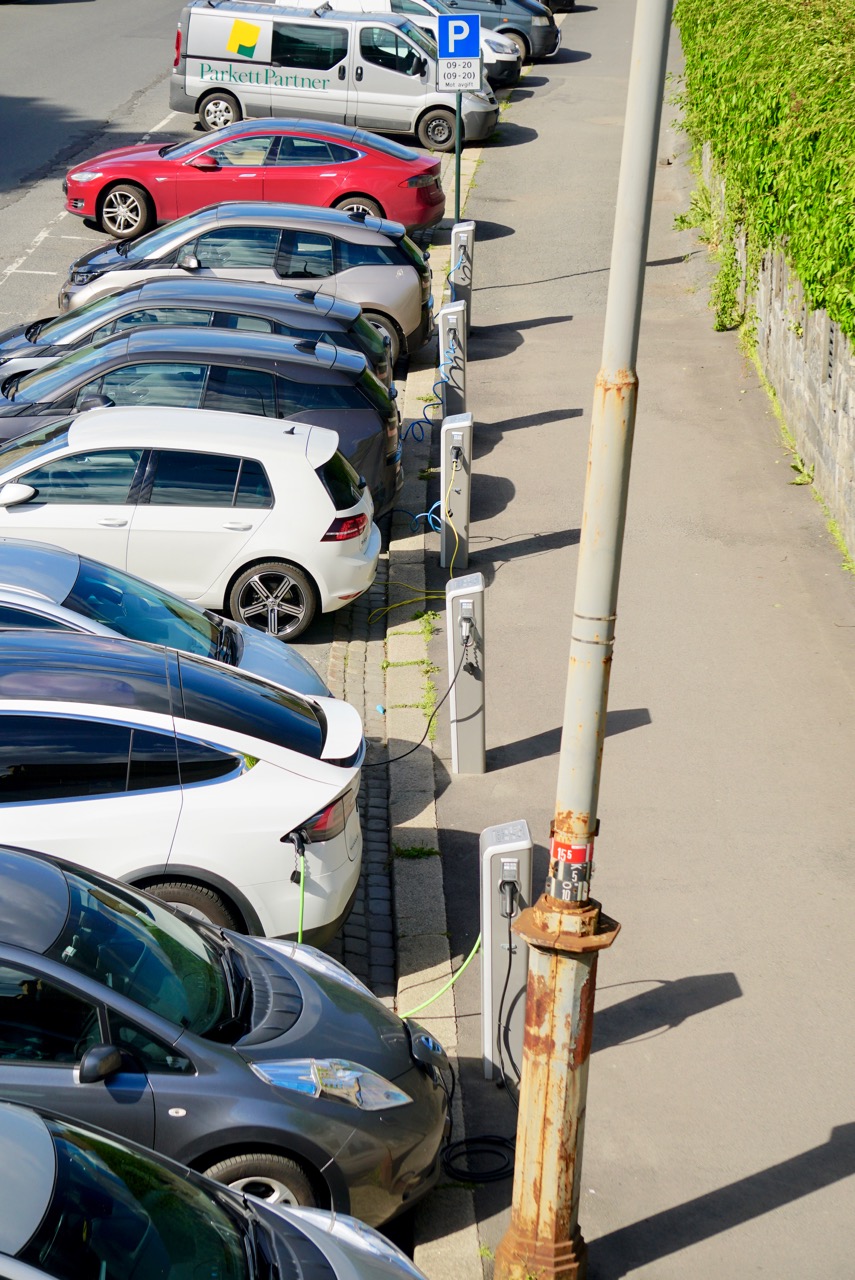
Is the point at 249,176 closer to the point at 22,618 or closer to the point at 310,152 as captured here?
the point at 310,152

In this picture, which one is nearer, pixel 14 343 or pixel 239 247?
pixel 14 343

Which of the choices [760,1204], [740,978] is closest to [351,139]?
[740,978]

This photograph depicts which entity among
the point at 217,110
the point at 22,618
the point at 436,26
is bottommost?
the point at 22,618

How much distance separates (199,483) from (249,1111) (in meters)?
5.98

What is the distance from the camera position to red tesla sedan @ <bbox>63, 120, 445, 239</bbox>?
19.3 m

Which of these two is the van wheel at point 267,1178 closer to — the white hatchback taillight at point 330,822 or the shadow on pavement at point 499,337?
the white hatchback taillight at point 330,822

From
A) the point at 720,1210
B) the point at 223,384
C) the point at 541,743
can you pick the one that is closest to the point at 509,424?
the point at 223,384

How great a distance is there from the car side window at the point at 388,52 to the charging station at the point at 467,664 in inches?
711

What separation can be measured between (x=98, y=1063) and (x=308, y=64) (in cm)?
2218

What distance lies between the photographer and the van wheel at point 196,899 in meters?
6.70

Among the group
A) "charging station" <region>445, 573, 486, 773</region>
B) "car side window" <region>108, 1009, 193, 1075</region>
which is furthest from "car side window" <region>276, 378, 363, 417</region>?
"car side window" <region>108, 1009, 193, 1075</region>

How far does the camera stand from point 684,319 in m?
18.3

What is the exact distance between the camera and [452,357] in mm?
14320

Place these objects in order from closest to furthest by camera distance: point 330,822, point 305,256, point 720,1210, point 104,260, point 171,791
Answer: point 720,1210 → point 171,791 → point 330,822 → point 305,256 → point 104,260
